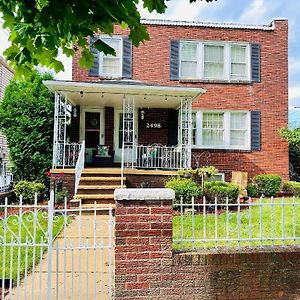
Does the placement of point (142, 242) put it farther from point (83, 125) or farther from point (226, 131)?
point (226, 131)

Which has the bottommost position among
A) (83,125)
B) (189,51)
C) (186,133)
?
(186,133)

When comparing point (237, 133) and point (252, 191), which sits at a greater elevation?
point (237, 133)

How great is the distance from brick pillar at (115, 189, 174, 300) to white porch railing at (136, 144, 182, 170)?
9733mm

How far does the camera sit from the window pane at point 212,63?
1692cm

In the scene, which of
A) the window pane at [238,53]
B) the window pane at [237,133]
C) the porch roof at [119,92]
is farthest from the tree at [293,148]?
the porch roof at [119,92]

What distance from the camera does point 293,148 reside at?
17.9 metres

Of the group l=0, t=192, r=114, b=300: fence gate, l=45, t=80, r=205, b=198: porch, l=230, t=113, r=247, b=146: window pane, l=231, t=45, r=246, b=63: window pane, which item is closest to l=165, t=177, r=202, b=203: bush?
l=45, t=80, r=205, b=198: porch

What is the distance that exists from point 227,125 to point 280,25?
4.98 m

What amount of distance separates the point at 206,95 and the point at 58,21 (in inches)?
541

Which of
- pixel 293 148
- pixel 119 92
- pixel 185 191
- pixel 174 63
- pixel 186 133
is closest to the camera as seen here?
pixel 185 191

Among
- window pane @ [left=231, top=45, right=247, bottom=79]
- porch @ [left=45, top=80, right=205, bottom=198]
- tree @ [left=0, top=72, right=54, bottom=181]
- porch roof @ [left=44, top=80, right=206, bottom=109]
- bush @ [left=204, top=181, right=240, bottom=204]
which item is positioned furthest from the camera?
window pane @ [left=231, top=45, right=247, bottom=79]

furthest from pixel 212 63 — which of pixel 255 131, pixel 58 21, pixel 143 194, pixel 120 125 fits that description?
pixel 58 21

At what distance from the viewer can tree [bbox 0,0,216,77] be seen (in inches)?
128

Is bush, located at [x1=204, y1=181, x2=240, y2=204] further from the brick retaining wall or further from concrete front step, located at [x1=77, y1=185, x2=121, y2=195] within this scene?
the brick retaining wall
